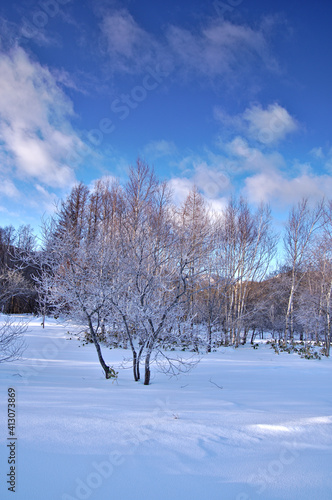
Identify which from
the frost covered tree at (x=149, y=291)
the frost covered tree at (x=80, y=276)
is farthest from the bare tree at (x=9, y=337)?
the frost covered tree at (x=149, y=291)

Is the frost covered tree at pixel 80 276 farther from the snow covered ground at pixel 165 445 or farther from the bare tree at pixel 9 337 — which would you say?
the snow covered ground at pixel 165 445

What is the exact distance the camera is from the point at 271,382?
603 centimetres

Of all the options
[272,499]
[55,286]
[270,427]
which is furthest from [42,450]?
[55,286]

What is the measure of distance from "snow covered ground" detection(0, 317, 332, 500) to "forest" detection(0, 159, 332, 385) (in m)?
1.52

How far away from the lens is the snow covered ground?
1.80m

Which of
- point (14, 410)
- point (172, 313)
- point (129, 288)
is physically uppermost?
point (129, 288)

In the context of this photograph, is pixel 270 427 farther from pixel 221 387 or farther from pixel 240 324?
pixel 240 324

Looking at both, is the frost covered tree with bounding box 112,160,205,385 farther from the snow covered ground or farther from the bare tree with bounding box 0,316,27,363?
the bare tree with bounding box 0,316,27,363

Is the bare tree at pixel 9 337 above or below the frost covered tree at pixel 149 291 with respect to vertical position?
below

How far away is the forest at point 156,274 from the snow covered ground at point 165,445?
1.52 metres

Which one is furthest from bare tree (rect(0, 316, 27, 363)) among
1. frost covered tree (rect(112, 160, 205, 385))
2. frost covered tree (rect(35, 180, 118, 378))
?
frost covered tree (rect(112, 160, 205, 385))

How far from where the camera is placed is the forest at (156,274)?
5.27 meters

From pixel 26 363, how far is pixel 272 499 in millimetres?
6463

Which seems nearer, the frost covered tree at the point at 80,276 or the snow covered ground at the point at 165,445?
the snow covered ground at the point at 165,445
